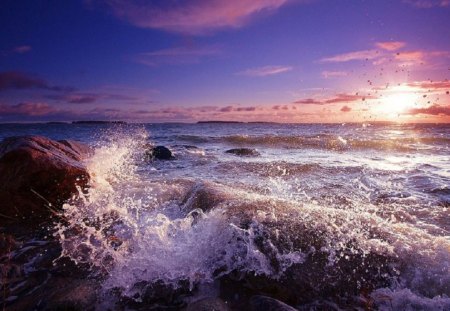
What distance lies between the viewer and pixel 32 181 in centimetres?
562

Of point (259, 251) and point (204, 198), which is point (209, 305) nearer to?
point (259, 251)

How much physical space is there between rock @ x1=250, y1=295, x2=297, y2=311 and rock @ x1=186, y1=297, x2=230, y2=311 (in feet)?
0.85

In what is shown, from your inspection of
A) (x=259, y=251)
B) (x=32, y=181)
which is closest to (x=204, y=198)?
(x=259, y=251)

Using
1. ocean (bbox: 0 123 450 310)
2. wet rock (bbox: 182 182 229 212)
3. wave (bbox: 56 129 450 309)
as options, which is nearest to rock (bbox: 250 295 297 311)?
ocean (bbox: 0 123 450 310)

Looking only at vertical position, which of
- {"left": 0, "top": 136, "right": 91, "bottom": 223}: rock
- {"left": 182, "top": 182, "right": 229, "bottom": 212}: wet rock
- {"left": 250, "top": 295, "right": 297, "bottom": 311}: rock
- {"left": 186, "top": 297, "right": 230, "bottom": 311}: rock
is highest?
{"left": 0, "top": 136, "right": 91, "bottom": 223}: rock

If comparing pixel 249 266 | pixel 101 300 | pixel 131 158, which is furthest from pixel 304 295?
pixel 131 158

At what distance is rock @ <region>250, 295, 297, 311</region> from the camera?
9.00 ft

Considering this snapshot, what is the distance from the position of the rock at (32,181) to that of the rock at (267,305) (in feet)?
13.0

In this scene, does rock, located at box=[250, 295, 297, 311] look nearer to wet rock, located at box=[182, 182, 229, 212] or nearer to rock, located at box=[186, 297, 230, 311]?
rock, located at box=[186, 297, 230, 311]

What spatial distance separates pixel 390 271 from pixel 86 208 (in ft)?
15.6

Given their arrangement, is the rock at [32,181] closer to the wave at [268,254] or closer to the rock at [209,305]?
the wave at [268,254]

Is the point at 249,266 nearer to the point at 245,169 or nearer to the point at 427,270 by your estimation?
the point at 427,270

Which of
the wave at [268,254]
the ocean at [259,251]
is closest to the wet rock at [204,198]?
the ocean at [259,251]

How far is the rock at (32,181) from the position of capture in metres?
5.43
